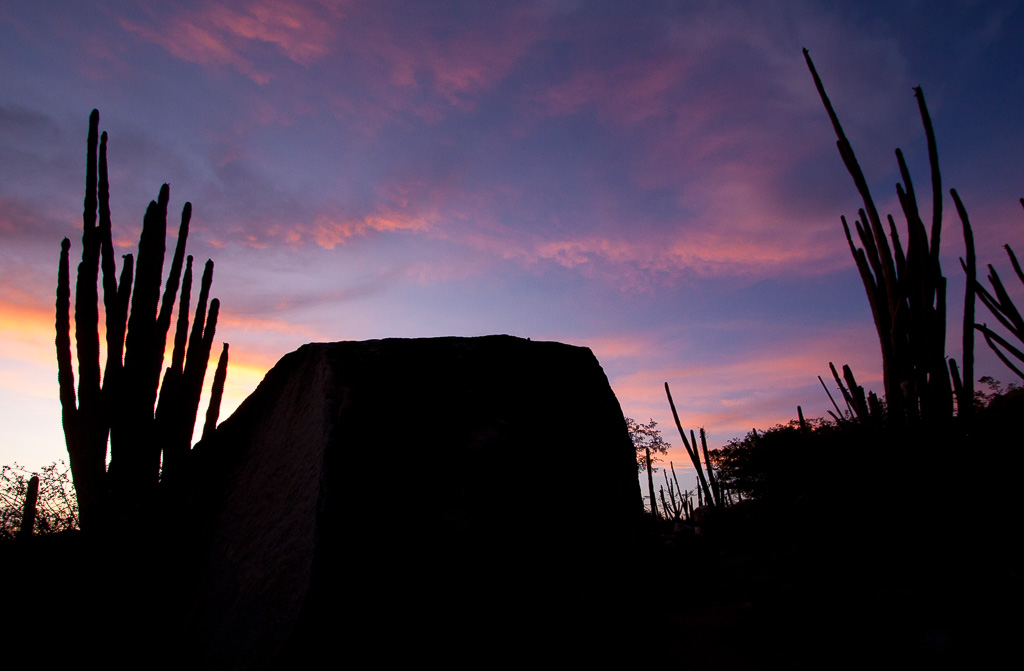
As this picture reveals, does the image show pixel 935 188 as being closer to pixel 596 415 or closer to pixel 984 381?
pixel 596 415

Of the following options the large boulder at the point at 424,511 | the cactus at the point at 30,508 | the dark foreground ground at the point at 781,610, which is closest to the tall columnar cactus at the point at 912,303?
the dark foreground ground at the point at 781,610

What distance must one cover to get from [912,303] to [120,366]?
584 centimetres

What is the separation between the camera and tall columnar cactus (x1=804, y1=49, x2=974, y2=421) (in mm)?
3689

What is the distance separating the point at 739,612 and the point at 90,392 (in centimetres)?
471

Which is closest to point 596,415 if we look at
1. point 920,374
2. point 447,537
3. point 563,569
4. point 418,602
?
point 563,569

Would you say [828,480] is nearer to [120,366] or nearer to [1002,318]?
[1002,318]

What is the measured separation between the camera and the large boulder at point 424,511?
193 centimetres

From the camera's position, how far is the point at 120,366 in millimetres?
4148

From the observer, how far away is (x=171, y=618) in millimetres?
2709

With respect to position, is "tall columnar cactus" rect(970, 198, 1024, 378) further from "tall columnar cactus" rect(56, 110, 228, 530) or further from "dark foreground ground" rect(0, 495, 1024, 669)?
"tall columnar cactus" rect(56, 110, 228, 530)

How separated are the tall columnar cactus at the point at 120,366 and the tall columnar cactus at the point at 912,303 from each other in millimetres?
5336

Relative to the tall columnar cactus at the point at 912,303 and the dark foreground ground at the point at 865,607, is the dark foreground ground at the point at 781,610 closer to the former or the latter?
the dark foreground ground at the point at 865,607

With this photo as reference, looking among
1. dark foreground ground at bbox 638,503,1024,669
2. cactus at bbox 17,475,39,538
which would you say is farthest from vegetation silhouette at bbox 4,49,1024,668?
cactus at bbox 17,475,39,538

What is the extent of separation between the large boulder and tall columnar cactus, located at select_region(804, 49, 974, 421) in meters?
2.40
